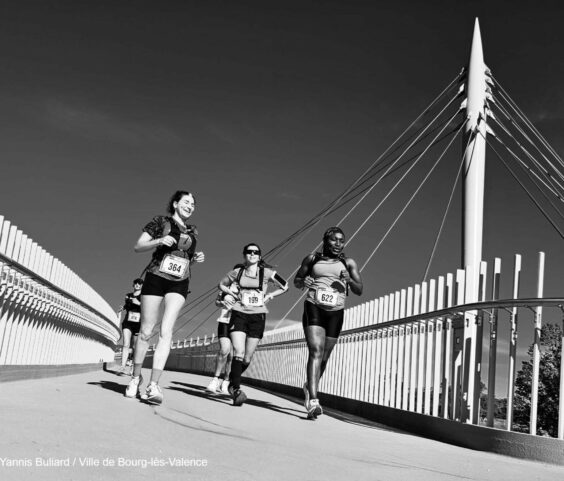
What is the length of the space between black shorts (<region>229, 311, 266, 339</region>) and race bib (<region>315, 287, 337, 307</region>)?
2.08 metres

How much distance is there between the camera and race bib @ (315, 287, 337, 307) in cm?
839

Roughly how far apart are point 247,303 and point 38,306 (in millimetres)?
3025

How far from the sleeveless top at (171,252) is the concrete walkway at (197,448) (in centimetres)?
128

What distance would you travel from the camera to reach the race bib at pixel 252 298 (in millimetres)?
10266

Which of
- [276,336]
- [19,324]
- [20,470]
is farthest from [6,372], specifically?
[276,336]

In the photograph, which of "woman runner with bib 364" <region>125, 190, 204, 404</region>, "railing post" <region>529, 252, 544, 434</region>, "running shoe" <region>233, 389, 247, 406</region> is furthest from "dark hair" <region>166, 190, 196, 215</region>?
"railing post" <region>529, 252, 544, 434</region>

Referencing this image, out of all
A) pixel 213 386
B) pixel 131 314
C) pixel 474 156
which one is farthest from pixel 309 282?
pixel 131 314

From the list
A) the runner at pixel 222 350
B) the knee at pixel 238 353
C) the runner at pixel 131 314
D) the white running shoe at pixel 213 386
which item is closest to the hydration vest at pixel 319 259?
the knee at pixel 238 353

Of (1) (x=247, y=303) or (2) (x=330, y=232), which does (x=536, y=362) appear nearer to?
(2) (x=330, y=232)

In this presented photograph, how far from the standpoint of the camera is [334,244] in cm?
857

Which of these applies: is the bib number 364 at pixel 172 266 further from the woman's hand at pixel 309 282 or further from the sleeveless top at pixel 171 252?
the woman's hand at pixel 309 282

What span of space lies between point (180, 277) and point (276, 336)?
1001 centimetres

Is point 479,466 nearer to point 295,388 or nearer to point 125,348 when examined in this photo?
point 295,388

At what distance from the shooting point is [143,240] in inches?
299
